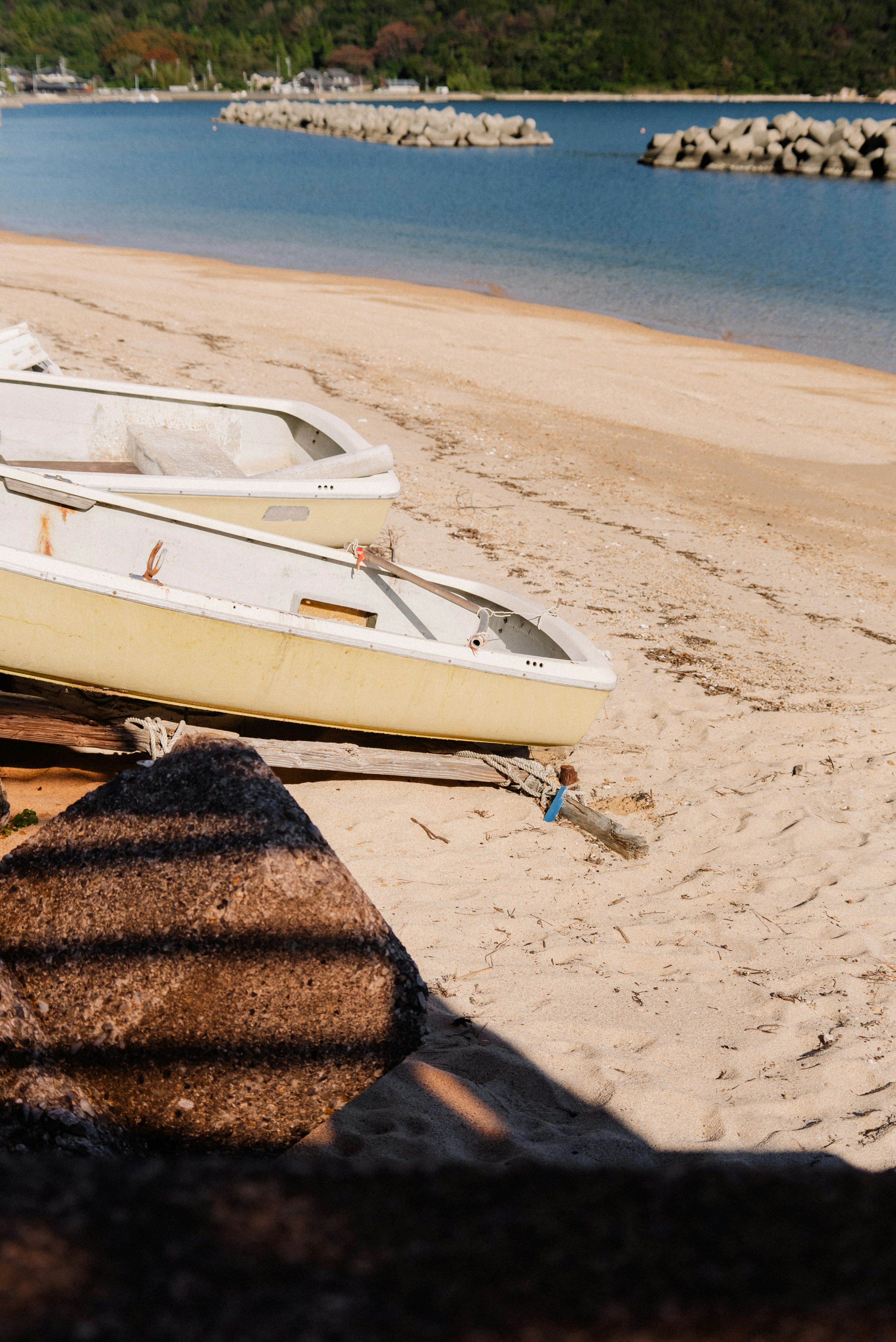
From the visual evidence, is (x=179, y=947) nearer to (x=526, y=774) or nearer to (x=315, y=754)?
(x=315, y=754)

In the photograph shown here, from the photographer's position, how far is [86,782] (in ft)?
15.9

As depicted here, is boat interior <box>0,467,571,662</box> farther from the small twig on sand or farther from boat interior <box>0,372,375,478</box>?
boat interior <box>0,372,375,478</box>

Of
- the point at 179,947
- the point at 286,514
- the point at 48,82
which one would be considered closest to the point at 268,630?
the point at 286,514

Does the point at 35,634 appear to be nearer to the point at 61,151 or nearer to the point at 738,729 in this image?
the point at 738,729

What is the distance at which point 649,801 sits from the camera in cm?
523

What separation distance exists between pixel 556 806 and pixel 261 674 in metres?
1.61

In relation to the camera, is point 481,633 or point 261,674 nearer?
point 261,674

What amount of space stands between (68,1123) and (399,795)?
305 centimetres

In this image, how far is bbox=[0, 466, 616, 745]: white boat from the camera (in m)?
4.44

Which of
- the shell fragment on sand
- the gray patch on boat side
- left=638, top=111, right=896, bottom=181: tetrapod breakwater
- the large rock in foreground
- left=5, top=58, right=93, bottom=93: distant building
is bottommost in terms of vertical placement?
the large rock in foreground

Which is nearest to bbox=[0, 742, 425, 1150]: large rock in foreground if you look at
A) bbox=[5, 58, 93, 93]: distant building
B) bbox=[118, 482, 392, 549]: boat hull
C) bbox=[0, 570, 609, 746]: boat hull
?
bbox=[0, 570, 609, 746]: boat hull

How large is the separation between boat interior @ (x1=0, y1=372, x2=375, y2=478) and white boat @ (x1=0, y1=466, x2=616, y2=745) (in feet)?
4.99

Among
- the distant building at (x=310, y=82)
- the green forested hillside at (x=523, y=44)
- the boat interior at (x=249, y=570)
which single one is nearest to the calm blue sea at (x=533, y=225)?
the boat interior at (x=249, y=570)

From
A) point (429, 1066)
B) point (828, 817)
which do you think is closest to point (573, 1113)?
point (429, 1066)
